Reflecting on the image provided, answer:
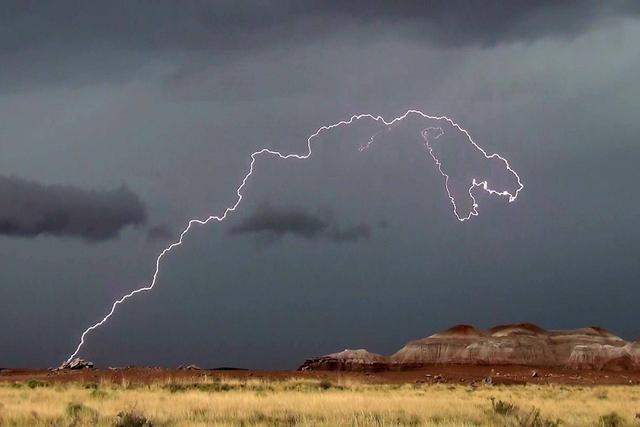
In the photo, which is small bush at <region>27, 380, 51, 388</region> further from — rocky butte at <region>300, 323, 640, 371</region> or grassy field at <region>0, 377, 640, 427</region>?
rocky butte at <region>300, 323, 640, 371</region>

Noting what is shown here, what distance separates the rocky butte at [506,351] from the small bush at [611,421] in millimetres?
74251

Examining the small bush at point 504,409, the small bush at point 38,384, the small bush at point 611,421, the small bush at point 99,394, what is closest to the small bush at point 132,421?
the small bush at point 504,409

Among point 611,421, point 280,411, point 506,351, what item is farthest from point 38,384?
point 506,351

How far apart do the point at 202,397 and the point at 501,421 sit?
37.7ft

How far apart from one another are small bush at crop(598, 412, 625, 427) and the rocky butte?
244ft

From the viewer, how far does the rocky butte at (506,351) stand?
9981 cm

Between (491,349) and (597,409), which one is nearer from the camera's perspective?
(597,409)

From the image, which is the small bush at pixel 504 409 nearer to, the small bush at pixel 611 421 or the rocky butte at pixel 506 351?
the small bush at pixel 611 421

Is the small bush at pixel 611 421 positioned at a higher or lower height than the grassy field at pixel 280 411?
lower

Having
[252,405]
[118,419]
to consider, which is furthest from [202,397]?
[118,419]

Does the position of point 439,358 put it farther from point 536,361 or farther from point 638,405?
point 638,405

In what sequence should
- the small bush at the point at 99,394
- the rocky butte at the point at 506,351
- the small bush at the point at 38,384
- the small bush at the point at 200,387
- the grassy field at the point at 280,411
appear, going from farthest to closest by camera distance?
the rocky butte at the point at 506,351
the small bush at the point at 38,384
the small bush at the point at 200,387
the small bush at the point at 99,394
the grassy field at the point at 280,411

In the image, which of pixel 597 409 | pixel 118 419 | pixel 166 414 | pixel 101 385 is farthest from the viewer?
pixel 101 385

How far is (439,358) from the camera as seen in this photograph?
111188 mm
